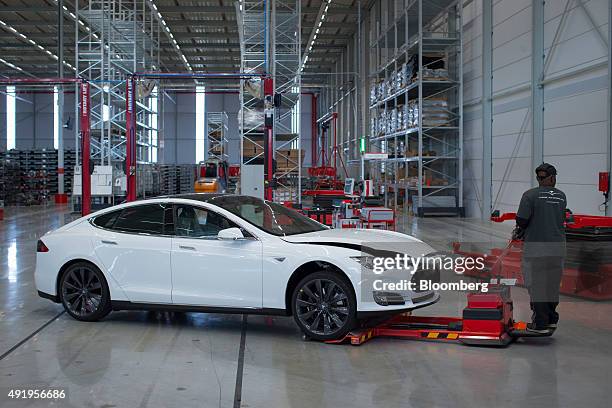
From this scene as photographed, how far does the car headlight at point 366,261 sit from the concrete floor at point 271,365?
2.45 feet

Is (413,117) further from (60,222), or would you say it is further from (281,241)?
(281,241)

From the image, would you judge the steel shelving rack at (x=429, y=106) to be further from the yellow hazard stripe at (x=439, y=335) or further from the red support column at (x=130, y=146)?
the yellow hazard stripe at (x=439, y=335)

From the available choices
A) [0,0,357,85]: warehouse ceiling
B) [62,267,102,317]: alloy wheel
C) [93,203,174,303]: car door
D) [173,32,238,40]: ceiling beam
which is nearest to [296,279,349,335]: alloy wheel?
[93,203,174,303]: car door

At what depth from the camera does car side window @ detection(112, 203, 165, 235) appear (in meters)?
7.02

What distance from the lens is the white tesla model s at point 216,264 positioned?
20.0 ft

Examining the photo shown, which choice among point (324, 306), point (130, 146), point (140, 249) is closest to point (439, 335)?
point (324, 306)

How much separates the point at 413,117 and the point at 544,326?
1781 cm

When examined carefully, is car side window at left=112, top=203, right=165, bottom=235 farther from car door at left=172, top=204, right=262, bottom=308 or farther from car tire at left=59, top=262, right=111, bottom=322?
car tire at left=59, top=262, right=111, bottom=322

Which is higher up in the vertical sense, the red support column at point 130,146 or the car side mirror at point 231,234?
the red support column at point 130,146

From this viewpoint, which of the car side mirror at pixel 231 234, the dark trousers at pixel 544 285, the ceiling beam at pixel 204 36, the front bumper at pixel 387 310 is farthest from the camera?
the ceiling beam at pixel 204 36

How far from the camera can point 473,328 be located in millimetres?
6133

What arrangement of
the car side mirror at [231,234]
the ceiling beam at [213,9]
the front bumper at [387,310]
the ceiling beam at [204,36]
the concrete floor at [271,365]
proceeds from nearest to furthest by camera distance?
the concrete floor at [271,365], the front bumper at [387,310], the car side mirror at [231,234], the ceiling beam at [213,9], the ceiling beam at [204,36]

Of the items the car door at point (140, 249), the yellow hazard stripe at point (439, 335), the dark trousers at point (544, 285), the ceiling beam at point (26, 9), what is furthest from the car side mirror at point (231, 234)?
the ceiling beam at point (26, 9)

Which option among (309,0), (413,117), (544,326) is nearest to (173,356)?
(544,326)
